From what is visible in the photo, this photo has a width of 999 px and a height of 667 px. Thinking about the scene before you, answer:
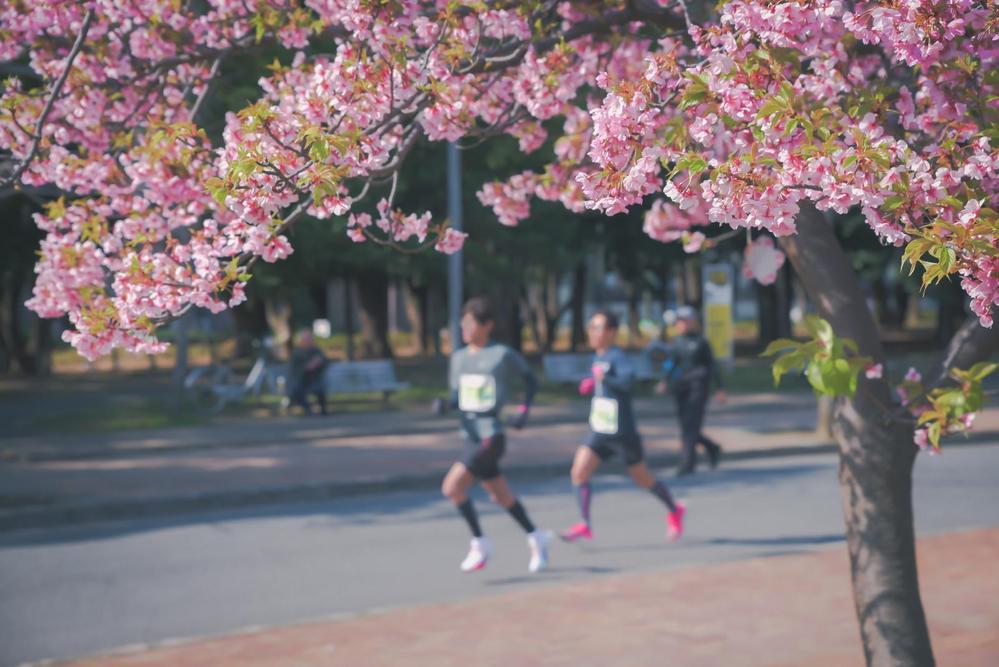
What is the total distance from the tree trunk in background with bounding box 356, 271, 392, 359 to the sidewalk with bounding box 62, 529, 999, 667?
2763 cm

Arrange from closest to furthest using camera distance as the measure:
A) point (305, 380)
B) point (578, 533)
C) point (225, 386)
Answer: point (578, 533), point (305, 380), point (225, 386)

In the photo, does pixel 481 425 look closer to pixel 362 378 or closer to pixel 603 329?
pixel 603 329

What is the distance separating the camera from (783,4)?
3609 mm

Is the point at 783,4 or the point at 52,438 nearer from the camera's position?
the point at 783,4

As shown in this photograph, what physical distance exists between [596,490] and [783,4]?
953cm

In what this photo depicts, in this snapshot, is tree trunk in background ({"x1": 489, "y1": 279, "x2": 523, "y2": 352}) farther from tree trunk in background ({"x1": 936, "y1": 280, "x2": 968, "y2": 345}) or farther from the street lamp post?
tree trunk in background ({"x1": 936, "y1": 280, "x2": 968, "y2": 345})

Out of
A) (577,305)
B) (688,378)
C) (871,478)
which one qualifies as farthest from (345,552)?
(577,305)

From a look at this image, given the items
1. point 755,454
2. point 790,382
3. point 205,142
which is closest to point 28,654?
point 205,142

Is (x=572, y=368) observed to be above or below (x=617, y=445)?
above

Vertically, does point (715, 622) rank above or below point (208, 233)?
below

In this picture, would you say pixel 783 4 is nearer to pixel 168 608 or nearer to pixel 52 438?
pixel 168 608

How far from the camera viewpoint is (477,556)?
349 inches

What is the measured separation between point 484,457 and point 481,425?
0.24m

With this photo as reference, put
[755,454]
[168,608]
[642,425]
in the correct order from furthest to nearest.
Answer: [642,425], [755,454], [168,608]
